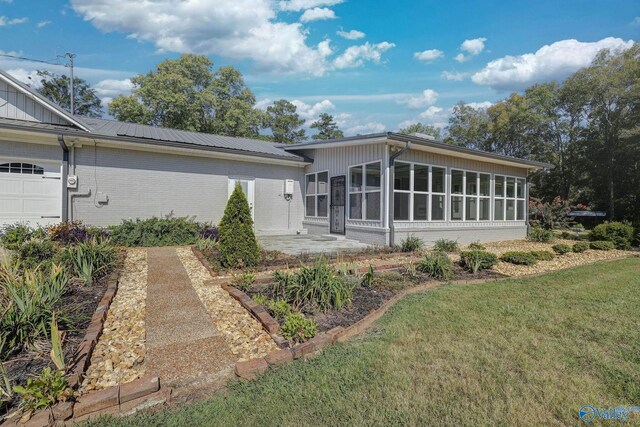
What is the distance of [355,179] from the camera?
10602 millimetres

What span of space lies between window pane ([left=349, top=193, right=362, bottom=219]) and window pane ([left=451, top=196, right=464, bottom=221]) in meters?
3.34

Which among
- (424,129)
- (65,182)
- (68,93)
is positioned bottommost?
(65,182)

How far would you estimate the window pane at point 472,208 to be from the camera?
1164cm

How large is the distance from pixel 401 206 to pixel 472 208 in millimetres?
3643

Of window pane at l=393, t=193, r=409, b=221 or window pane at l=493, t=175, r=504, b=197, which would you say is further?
window pane at l=493, t=175, r=504, b=197

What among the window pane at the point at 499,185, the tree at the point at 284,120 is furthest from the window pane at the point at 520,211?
the tree at the point at 284,120

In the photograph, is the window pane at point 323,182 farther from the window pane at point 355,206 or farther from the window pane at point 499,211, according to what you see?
the window pane at point 499,211

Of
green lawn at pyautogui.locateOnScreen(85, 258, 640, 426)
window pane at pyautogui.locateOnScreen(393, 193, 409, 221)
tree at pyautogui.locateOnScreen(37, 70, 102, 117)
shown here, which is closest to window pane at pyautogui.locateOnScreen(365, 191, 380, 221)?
window pane at pyautogui.locateOnScreen(393, 193, 409, 221)

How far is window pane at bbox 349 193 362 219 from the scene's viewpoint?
10359mm

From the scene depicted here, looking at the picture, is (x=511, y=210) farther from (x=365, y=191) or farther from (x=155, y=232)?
(x=155, y=232)

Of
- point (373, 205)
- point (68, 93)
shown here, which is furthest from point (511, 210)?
point (68, 93)

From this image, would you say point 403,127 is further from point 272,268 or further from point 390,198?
point 272,268

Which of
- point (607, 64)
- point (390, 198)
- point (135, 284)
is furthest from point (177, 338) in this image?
point (607, 64)

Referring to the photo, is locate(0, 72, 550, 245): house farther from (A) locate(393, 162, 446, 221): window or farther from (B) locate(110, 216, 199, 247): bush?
(B) locate(110, 216, 199, 247): bush
